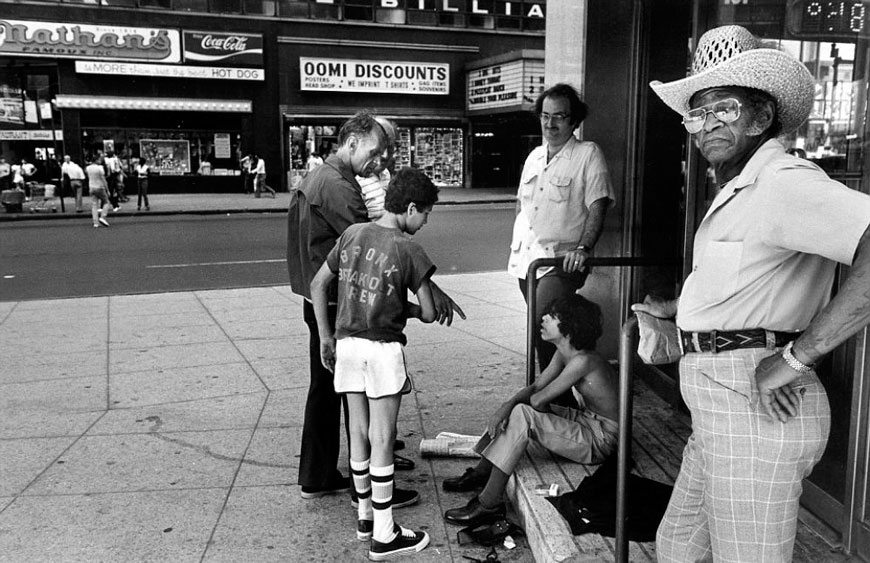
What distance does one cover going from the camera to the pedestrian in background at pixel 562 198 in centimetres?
457

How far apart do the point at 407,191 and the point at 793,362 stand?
184 centimetres

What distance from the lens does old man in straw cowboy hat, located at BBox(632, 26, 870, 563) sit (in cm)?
199

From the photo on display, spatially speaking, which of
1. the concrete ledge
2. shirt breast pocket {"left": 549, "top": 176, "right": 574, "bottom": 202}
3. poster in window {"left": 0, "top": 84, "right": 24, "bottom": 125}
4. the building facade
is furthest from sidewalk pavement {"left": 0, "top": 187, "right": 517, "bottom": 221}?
the concrete ledge

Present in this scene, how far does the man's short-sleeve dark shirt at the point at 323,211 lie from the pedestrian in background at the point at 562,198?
1.31 meters

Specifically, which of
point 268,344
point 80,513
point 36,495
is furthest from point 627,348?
point 268,344

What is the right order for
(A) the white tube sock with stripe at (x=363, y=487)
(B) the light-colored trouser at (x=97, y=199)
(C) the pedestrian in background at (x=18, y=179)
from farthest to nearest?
(C) the pedestrian in background at (x=18, y=179) < (B) the light-colored trouser at (x=97, y=199) < (A) the white tube sock with stripe at (x=363, y=487)

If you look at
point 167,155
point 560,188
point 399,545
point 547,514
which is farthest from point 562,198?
point 167,155

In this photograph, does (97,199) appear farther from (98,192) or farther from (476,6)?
(476,6)

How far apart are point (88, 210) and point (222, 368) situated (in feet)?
62.5

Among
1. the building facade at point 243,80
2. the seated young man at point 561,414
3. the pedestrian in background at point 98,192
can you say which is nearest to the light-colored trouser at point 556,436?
the seated young man at point 561,414

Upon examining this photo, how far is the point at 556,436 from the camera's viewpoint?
3.87 m

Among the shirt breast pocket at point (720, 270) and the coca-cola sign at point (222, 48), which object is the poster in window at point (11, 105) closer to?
the coca-cola sign at point (222, 48)

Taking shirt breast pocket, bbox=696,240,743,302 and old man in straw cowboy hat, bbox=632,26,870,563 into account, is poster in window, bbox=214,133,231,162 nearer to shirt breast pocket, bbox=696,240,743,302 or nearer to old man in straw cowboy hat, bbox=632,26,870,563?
old man in straw cowboy hat, bbox=632,26,870,563

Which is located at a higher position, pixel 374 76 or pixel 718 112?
pixel 374 76
